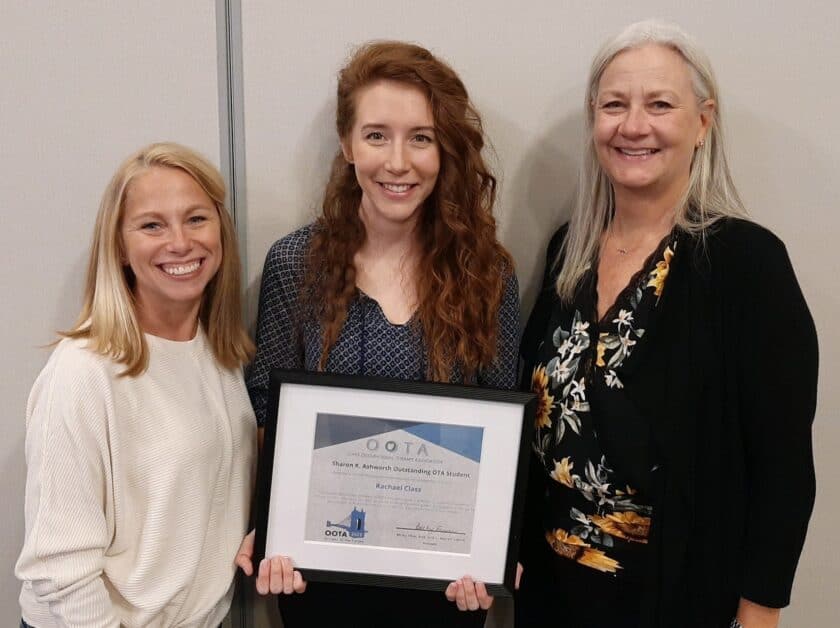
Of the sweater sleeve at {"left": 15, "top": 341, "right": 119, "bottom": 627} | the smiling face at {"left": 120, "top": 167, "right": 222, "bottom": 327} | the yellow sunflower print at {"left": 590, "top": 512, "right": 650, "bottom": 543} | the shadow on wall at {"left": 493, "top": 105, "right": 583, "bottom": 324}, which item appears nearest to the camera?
the sweater sleeve at {"left": 15, "top": 341, "right": 119, "bottom": 627}

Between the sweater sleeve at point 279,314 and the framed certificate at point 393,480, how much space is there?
0.54 ft

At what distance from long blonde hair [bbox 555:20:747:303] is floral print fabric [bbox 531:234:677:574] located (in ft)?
0.18

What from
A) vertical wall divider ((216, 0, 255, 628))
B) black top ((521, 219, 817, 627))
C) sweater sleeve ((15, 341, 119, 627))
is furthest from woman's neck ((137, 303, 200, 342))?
black top ((521, 219, 817, 627))

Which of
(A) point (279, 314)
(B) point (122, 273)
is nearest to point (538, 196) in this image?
(A) point (279, 314)

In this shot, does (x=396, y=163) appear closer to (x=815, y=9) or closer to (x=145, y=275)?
(x=145, y=275)

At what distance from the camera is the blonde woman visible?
1.18 meters

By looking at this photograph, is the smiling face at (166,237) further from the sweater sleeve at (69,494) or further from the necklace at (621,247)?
the necklace at (621,247)

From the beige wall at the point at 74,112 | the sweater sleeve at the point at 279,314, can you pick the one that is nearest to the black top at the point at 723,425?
the sweater sleeve at the point at 279,314

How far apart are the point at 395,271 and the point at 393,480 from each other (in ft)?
1.34

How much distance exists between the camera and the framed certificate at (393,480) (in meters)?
1.36

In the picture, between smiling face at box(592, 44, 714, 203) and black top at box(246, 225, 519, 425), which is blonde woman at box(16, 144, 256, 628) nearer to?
black top at box(246, 225, 519, 425)

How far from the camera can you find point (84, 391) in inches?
46.7

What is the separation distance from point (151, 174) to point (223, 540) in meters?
0.67

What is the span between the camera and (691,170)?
1.42m
